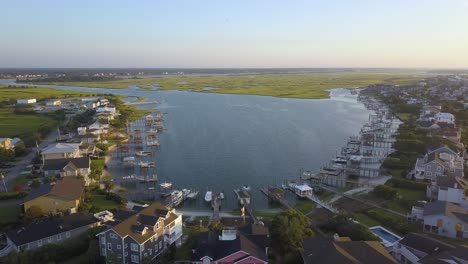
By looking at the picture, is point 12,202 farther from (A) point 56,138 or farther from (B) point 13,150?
(A) point 56,138

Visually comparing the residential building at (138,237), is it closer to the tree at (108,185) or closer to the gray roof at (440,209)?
the tree at (108,185)

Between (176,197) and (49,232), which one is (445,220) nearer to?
(176,197)

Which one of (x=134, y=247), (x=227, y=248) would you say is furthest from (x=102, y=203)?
(x=227, y=248)

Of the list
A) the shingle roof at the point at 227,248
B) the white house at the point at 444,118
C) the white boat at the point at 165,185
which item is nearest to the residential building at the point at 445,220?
the shingle roof at the point at 227,248

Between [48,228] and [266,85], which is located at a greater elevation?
[266,85]

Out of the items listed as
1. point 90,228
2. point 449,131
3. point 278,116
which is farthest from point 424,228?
point 278,116

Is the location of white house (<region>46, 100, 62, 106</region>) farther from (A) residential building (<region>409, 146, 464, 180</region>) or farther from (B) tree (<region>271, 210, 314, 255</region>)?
(B) tree (<region>271, 210, 314, 255</region>)

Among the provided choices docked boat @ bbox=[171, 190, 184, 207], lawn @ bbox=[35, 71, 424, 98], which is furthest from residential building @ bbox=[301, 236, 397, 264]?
lawn @ bbox=[35, 71, 424, 98]
